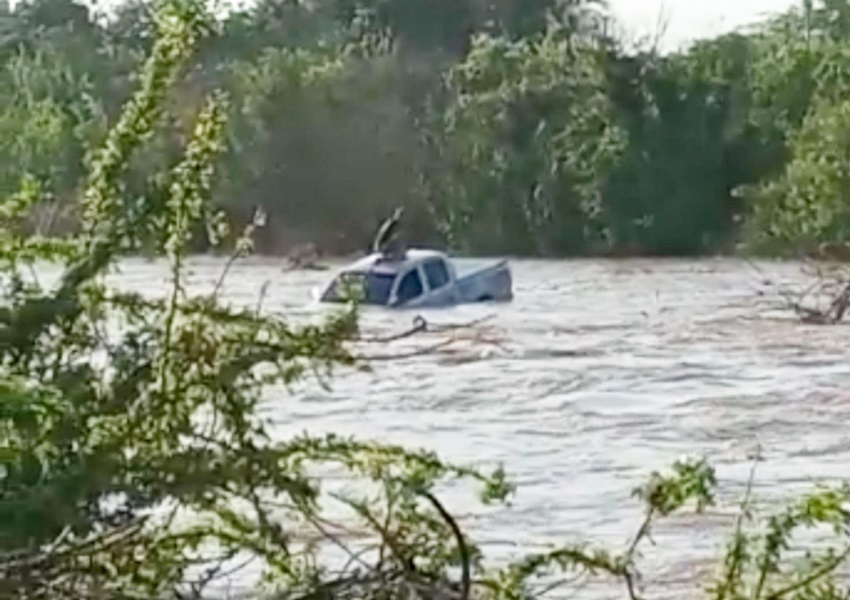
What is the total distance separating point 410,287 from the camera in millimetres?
→ 25719

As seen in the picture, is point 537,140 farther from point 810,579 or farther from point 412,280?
point 810,579

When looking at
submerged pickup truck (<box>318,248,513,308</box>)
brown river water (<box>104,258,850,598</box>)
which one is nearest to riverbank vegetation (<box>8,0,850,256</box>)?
submerged pickup truck (<box>318,248,513,308</box>)

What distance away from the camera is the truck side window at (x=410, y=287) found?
25.5 metres

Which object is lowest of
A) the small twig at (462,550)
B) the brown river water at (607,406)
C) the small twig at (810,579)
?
the brown river water at (607,406)

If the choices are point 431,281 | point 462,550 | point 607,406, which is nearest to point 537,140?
point 431,281

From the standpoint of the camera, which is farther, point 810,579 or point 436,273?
point 436,273

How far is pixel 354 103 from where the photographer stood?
1591 inches

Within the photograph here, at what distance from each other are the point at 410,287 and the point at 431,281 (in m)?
0.61

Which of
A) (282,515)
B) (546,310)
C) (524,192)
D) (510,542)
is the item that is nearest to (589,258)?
(524,192)

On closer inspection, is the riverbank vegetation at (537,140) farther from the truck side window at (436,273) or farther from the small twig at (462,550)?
the small twig at (462,550)

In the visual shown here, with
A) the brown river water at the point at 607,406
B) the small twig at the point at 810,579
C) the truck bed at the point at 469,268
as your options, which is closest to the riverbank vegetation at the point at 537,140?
the truck bed at the point at 469,268

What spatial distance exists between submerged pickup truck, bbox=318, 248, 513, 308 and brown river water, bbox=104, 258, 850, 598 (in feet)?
1.11

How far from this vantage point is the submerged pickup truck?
25.4 m

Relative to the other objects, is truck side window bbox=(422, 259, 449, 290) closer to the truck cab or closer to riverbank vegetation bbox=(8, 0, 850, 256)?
the truck cab
